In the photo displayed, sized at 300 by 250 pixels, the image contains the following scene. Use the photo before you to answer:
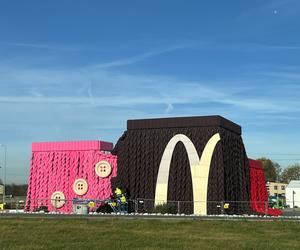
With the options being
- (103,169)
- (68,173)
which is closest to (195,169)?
(103,169)

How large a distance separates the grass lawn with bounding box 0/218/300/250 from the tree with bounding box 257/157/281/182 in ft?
394

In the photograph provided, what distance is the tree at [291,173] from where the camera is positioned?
143 meters

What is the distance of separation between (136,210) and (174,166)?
4.71 m

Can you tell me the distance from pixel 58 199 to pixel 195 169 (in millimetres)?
12468

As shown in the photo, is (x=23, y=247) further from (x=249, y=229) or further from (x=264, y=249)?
(x=249, y=229)

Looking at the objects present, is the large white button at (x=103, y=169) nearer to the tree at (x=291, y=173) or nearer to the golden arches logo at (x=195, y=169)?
the golden arches logo at (x=195, y=169)

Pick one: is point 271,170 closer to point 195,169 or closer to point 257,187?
point 257,187

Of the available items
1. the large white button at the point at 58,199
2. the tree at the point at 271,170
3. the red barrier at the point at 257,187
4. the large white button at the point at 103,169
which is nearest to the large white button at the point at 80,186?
the large white button at the point at 58,199

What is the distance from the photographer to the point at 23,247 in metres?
15.4

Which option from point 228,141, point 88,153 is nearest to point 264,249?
point 228,141

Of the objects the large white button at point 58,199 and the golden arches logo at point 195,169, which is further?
the large white button at point 58,199

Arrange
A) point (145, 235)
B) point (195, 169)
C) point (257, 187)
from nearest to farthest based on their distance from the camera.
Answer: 1. point (145, 235)
2. point (195, 169)
3. point (257, 187)

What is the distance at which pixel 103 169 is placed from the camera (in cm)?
4497

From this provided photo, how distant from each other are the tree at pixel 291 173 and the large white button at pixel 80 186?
108133mm
